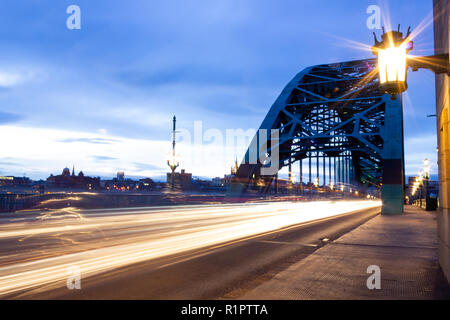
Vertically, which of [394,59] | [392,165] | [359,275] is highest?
[394,59]

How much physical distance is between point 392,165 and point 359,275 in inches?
→ 1143

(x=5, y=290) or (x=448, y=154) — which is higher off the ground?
(x=448, y=154)

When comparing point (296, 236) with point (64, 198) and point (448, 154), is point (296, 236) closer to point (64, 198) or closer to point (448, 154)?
point (448, 154)

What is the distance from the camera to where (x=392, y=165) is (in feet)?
109

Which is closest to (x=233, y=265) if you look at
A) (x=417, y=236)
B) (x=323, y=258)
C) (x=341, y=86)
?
(x=323, y=258)

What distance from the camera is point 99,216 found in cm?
1869

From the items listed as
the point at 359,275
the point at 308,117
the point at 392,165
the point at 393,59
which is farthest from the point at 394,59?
the point at 308,117

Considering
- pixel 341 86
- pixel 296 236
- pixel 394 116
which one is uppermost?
pixel 341 86

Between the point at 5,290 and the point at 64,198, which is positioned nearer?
the point at 5,290

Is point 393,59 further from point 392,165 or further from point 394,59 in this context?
point 392,165

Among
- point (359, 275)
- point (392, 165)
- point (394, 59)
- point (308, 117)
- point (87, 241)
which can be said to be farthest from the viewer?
point (308, 117)

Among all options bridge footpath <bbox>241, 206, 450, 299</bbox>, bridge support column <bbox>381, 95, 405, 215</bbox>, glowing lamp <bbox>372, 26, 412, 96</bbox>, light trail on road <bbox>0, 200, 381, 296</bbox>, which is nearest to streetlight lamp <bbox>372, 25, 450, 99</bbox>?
glowing lamp <bbox>372, 26, 412, 96</bbox>

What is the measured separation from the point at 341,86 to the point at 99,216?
4314 centimetres

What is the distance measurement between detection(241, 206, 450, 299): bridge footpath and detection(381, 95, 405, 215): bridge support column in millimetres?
20264
